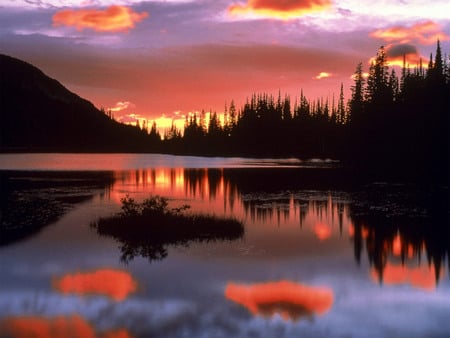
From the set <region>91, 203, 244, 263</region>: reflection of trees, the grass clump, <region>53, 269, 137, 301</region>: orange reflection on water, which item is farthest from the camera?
the grass clump

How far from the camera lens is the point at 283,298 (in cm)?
1706

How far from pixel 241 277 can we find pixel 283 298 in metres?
2.74

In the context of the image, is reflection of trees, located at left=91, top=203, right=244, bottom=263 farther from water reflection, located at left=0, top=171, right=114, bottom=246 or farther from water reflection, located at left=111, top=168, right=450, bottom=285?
water reflection, located at left=0, top=171, right=114, bottom=246

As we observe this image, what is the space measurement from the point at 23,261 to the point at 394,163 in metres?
78.2

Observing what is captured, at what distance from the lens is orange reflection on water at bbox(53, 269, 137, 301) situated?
17.3 m

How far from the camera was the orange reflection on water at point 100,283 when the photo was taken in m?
17.3

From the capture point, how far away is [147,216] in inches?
1179

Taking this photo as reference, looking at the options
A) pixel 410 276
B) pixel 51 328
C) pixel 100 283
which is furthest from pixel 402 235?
pixel 51 328

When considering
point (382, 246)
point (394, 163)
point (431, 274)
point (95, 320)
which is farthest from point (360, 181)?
point (95, 320)

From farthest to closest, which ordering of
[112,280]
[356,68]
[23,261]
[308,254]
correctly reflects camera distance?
[356,68]
[308,254]
[23,261]
[112,280]

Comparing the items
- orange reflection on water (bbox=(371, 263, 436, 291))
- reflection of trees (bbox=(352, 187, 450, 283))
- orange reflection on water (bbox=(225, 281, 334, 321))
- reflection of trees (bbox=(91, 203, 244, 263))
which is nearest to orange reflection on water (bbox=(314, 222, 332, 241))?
reflection of trees (bbox=(352, 187, 450, 283))

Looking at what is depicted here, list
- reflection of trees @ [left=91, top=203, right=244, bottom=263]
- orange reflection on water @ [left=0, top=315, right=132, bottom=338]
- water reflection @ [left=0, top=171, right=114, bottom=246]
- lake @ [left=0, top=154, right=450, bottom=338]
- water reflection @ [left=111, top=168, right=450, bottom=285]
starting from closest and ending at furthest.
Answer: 1. orange reflection on water @ [left=0, top=315, right=132, bottom=338]
2. lake @ [left=0, top=154, right=450, bottom=338]
3. water reflection @ [left=111, top=168, right=450, bottom=285]
4. reflection of trees @ [left=91, top=203, right=244, bottom=263]
5. water reflection @ [left=0, top=171, right=114, bottom=246]

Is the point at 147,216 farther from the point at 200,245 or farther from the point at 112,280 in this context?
the point at 112,280

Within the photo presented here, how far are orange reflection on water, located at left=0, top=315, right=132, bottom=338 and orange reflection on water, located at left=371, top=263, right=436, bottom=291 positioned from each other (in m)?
11.0
